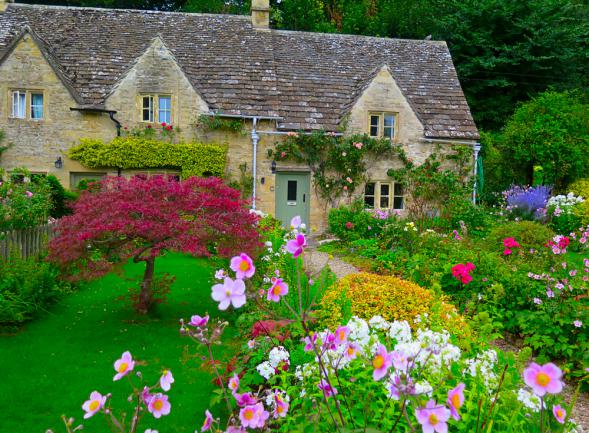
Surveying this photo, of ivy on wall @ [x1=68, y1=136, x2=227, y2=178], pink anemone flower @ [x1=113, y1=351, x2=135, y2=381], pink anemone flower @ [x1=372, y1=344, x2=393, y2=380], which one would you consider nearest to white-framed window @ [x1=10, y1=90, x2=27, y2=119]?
ivy on wall @ [x1=68, y1=136, x2=227, y2=178]

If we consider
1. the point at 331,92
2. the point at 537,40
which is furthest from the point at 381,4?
the point at 331,92

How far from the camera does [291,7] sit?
33.2 metres

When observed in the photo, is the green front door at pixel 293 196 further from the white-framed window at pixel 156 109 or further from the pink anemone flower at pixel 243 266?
the pink anemone flower at pixel 243 266

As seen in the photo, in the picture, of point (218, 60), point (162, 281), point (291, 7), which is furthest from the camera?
point (291, 7)

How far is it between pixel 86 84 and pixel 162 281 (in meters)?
12.3

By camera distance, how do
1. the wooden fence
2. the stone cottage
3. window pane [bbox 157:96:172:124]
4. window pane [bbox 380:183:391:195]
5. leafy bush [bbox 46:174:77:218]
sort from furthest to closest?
window pane [bbox 380:183:391:195], window pane [bbox 157:96:172:124], the stone cottage, leafy bush [bbox 46:174:77:218], the wooden fence

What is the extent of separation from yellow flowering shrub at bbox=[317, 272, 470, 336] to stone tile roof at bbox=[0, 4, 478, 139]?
12867 mm

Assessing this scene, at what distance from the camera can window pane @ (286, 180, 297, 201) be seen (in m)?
19.2

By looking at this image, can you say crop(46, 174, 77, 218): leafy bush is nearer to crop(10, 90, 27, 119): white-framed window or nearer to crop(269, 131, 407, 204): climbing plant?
crop(10, 90, 27, 119): white-framed window

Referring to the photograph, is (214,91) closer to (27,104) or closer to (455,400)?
(27,104)

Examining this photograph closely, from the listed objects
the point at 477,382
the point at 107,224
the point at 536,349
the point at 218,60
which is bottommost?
the point at 536,349

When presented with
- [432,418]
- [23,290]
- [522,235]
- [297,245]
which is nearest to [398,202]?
[522,235]

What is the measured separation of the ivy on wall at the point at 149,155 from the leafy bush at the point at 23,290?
8.89m

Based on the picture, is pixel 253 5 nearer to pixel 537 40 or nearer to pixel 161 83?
pixel 161 83
